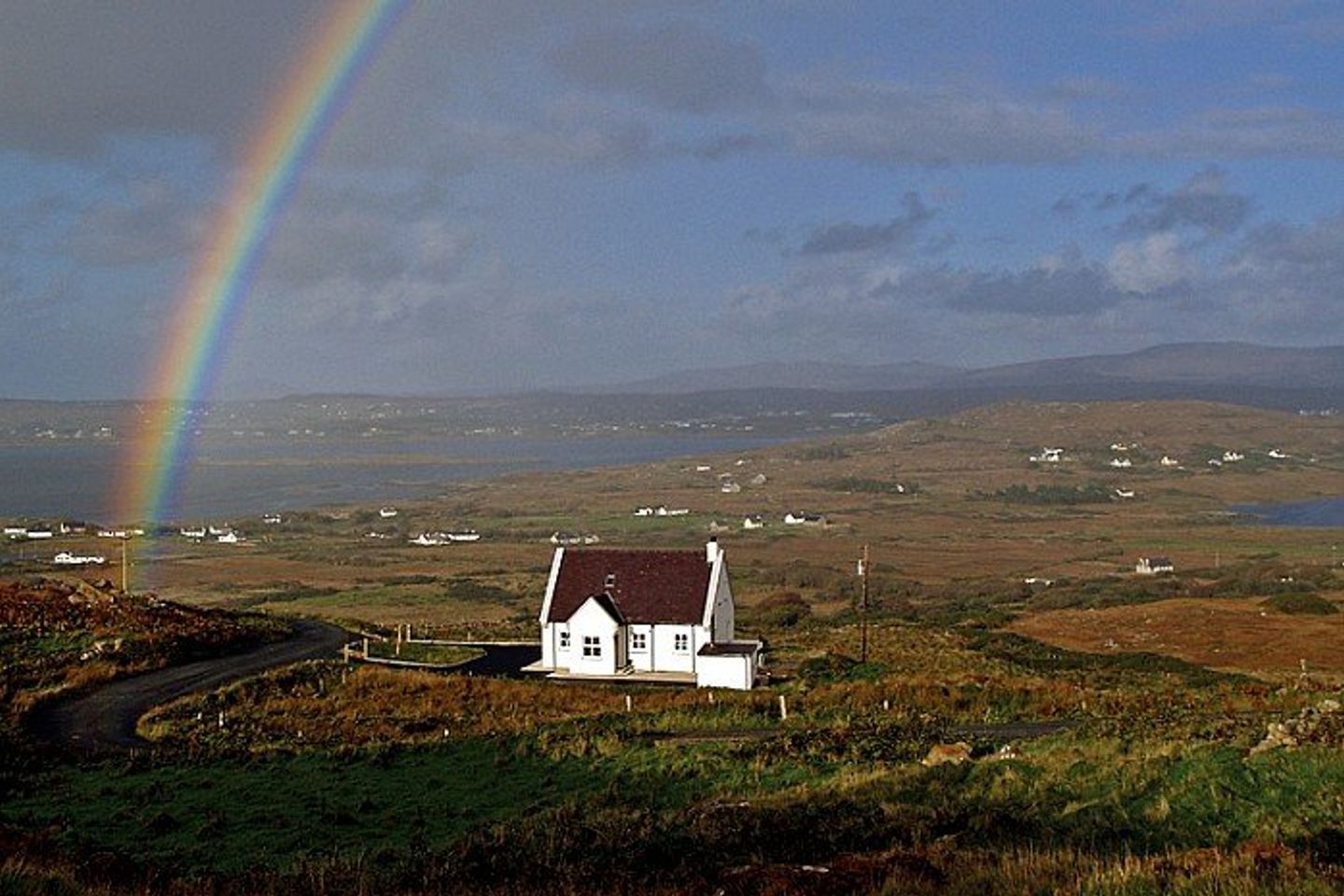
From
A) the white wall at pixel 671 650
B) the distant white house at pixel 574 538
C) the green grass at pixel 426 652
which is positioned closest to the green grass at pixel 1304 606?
the white wall at pixel 671 650

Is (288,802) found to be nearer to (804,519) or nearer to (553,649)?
(553,649)

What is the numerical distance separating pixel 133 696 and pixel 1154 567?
278 ft

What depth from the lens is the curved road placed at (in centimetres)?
2934

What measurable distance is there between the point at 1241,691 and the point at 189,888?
1096 inches

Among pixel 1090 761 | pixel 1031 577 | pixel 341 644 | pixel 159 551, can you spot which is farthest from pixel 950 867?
pixel 159 551

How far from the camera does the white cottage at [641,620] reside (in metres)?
42.4

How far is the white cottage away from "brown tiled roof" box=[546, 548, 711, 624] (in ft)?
0.11

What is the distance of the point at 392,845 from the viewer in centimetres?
1766

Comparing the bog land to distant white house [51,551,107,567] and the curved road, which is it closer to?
the curved road

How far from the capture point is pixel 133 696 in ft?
114

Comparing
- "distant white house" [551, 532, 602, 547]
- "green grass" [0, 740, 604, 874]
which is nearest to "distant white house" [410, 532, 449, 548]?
"distant white house" [551, 532, 602, 547]

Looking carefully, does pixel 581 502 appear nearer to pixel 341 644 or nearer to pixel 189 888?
pixel 341 644

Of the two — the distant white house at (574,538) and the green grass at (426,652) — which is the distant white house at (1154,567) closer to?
the distant white house at (574,538)

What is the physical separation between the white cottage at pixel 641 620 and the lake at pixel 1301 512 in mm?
115589
